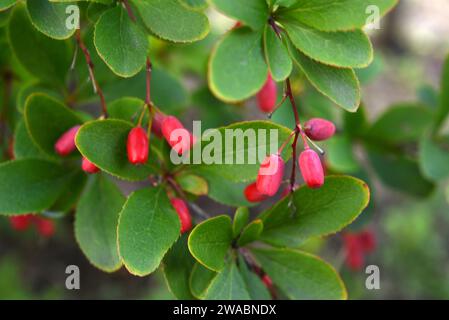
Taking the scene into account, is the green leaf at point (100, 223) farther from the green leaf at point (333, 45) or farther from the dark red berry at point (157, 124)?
the green leaf at point (333, 45)

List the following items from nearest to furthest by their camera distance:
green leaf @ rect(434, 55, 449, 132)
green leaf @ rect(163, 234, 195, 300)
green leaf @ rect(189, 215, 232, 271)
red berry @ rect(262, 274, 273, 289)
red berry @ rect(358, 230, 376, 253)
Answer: green leaf @ rect(189, 215, 232, 271) → green leaf @ rect(163, 234, 195, 300) → red berry @ rect(262, 274, 273, 289) → green leaf @ rect(434, 55, 449, 132) → red berry @ rect(358, 230, 376, 253)

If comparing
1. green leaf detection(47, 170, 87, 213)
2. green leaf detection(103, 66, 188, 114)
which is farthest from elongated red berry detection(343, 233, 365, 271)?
green leaf detection(47, 170, 87, 213)

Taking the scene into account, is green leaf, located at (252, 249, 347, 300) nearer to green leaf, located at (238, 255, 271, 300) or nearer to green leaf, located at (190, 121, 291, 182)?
green leaf, located at (238, 255, 271, 300)

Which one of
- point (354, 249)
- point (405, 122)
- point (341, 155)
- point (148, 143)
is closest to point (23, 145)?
point (148, 143)

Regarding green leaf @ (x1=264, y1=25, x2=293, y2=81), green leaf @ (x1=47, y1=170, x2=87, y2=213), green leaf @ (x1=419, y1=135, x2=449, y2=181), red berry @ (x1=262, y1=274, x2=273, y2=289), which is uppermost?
green leaf @ (x1=264, y1=25, x2=293, y2=81)
